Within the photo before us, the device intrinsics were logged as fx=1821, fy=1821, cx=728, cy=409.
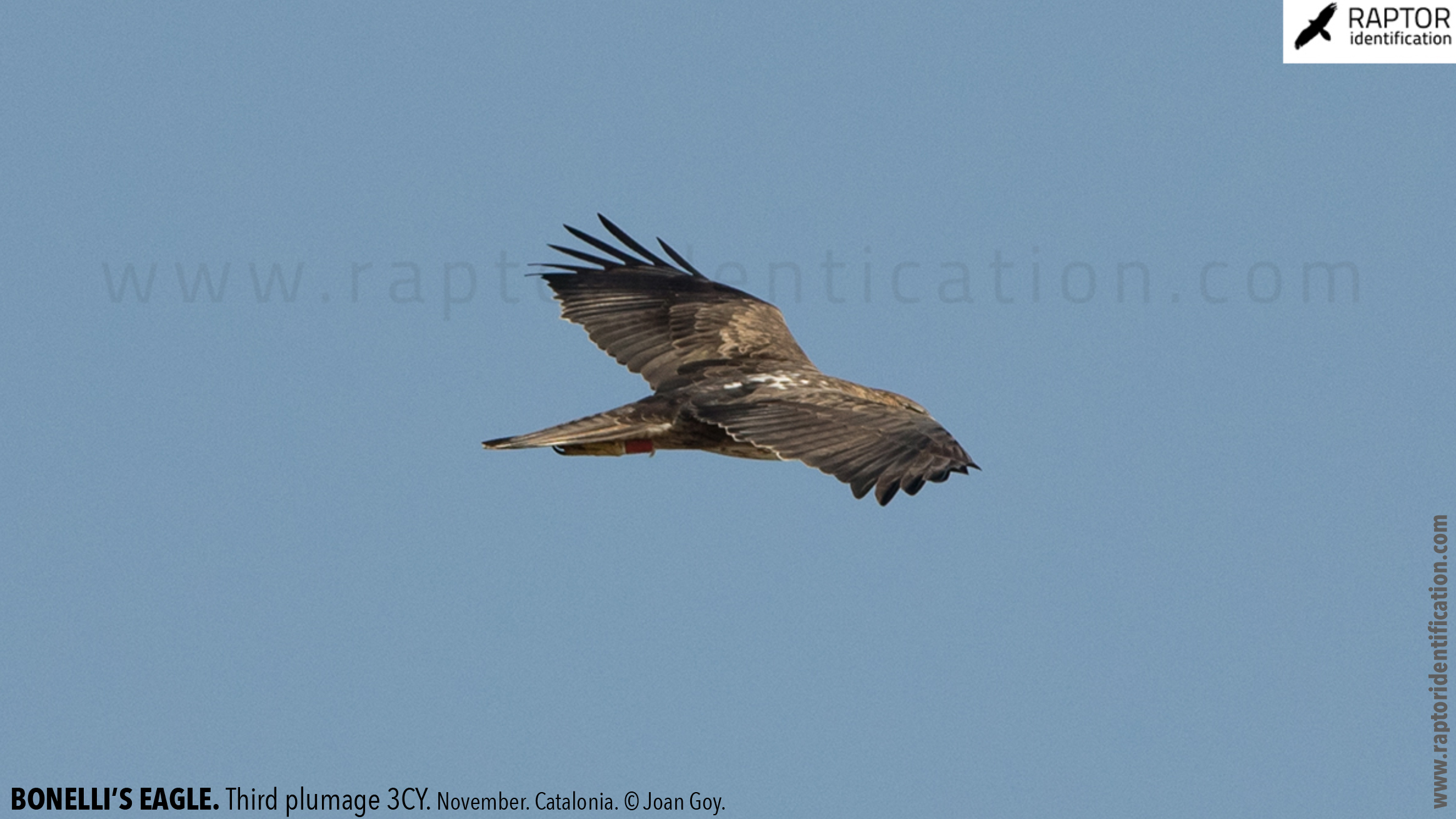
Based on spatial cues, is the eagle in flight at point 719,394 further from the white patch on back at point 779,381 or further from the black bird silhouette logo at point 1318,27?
the black bird silhouette logo at point 1318,27

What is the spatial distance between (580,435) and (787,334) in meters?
2.97

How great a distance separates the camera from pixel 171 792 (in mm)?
12508

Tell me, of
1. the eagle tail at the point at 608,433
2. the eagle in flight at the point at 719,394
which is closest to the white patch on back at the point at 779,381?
the eagle in flight at the point at 719,394

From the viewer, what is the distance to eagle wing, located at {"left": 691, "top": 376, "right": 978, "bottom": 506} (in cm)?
1228

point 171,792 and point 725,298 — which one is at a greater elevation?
point 725,298

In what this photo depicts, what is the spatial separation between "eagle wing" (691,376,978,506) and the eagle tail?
34 cm

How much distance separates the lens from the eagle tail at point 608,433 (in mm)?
13570

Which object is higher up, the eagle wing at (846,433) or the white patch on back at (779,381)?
the white patch on back at (779,381)

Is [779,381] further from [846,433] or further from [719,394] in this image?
[846,433]

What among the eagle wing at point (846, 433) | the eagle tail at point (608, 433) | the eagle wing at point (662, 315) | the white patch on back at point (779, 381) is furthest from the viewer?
the eagle wing at point (662, 315)

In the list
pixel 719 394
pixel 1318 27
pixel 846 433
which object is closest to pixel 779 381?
pixel 719 394

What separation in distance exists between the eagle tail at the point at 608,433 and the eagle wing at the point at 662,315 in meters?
1.19

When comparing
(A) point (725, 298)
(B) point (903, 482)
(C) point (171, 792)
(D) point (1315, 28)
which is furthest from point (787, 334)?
(C) point (171, 792)

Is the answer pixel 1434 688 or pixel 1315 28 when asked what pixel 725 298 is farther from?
pixel 1434 688
